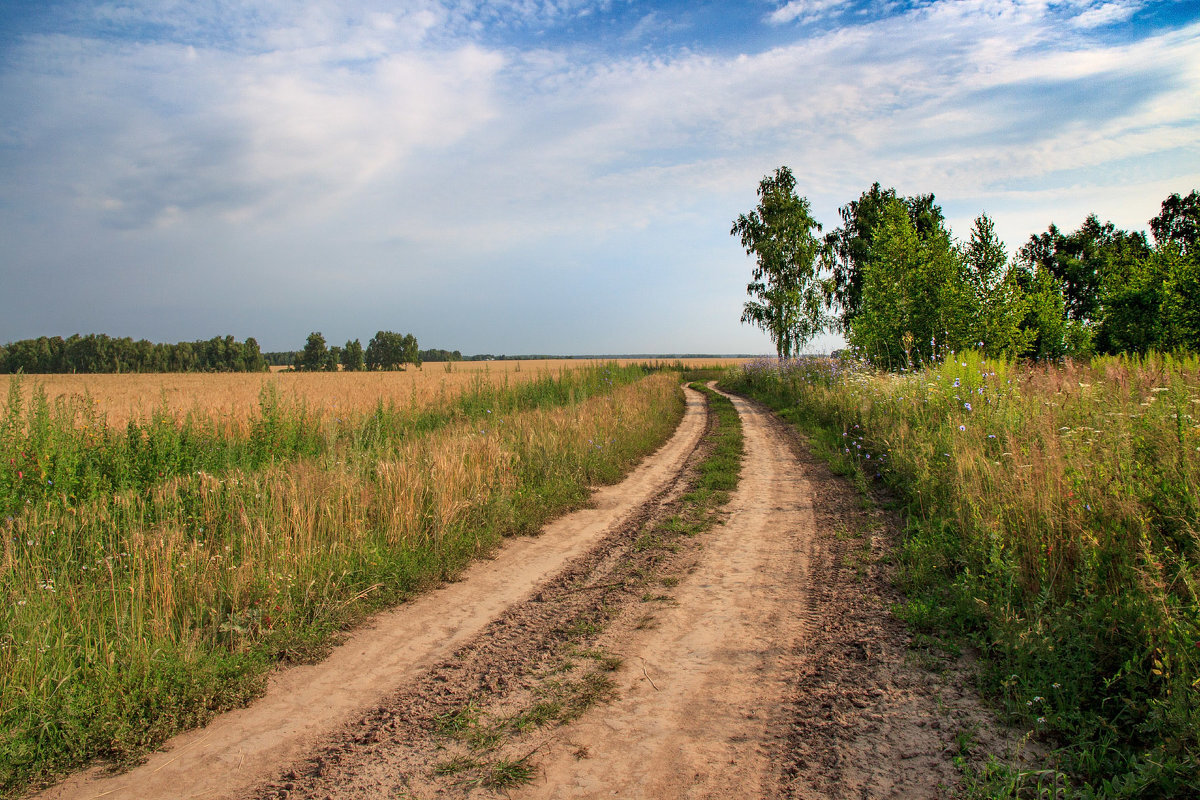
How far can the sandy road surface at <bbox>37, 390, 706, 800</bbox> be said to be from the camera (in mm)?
2668

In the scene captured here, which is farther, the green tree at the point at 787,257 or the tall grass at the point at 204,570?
the green tree at the point at 787,257

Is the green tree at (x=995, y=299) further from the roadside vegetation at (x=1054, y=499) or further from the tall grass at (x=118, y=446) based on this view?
the tall grass at (x=118, y=446)

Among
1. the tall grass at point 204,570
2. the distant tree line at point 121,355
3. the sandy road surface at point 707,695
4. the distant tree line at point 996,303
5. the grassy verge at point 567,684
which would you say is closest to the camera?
the sandy road surface at point 707,695

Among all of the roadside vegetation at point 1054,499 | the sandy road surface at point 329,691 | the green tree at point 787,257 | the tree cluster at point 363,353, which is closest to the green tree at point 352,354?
the tree cluster at point 363,353

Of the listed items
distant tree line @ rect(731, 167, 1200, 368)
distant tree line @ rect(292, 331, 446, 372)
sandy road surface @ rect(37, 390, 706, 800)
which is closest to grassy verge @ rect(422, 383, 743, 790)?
sandy road surface @ rect(37, 390, 706, 800)

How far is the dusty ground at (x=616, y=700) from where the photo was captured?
8.59ft

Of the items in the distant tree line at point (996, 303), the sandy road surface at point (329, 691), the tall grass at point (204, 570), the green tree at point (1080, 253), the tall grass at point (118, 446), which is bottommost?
the sandy road surface at point (329, 691)

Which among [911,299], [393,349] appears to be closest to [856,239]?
[911,299]

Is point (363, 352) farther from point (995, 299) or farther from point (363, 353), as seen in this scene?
point (995, 299)

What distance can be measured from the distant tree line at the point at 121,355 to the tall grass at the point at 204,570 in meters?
63.7

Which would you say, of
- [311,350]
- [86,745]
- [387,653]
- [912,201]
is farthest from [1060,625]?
[311,350]

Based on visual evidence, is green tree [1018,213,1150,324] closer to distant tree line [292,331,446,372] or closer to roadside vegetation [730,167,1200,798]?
roadside vegetation [730,167,1200,798]

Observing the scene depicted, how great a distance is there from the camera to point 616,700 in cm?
322

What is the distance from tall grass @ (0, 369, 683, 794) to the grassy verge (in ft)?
4.88
